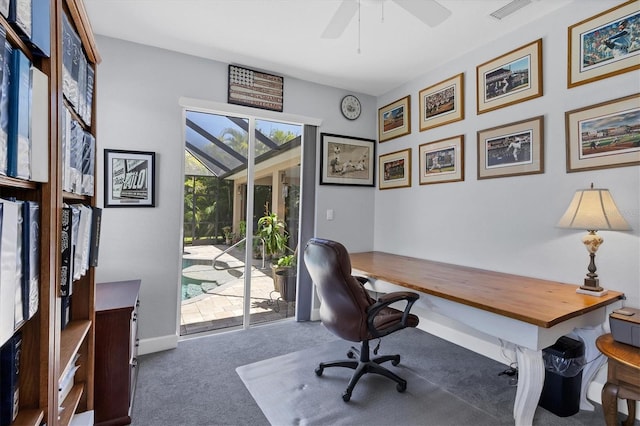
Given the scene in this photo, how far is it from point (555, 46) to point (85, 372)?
3552 mm

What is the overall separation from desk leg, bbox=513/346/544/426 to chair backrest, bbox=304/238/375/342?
33.7 inches

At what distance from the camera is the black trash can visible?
1872 mm

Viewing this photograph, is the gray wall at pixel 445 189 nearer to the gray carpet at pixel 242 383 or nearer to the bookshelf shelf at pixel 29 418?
the gray carpet at pixel 242 383

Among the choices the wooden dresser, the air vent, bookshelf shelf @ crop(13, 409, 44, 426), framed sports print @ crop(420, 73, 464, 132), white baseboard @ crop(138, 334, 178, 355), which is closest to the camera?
bookshelf shelf @ crop(13, 409, 44, 426)

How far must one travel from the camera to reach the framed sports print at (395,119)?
344 centimetres

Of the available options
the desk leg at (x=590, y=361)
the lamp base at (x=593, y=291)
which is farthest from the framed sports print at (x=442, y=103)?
the desk leg at (x=590, y=361)

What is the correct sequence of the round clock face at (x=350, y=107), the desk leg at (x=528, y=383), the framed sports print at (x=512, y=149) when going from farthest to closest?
the round clock face at (x=350, y=107) < the framed sports print at (x=512, y=149) < the desk leg at (x=528, y=383)

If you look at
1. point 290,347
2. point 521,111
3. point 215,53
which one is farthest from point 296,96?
point 290,347

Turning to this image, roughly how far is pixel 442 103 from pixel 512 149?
0.87m

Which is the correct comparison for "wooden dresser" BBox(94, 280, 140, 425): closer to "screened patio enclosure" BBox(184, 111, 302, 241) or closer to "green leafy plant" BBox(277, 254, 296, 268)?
"screened patio enclosure" BBox(184, 111, 302, 241)

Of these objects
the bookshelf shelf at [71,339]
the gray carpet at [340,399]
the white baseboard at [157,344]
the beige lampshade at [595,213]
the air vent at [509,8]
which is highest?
the air vent at [509,8]

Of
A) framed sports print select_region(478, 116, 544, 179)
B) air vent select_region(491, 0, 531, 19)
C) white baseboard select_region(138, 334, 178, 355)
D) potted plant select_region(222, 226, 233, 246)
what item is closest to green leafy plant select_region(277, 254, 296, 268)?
potted plant select_region(222, 226, 233, 246)

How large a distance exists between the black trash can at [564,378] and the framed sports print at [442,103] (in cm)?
198

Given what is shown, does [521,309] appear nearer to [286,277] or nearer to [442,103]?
[442,103]
